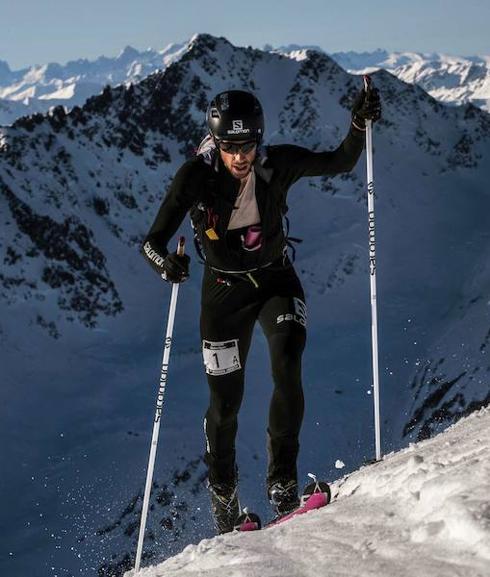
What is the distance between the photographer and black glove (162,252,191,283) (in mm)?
6238

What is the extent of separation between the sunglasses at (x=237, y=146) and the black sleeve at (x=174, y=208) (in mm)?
293

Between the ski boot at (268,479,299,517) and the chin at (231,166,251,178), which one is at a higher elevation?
the chin at (231,166,251,178)

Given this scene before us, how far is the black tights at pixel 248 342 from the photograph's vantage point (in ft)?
21.2

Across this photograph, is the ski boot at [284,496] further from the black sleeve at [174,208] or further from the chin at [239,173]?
the chin at [239,173]

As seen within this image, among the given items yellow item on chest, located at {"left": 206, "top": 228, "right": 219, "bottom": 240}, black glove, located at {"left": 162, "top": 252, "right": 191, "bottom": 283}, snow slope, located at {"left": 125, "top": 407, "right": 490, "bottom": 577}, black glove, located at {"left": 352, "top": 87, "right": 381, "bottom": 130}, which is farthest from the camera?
black glove, located at {"left": 352, "top": 87, "right": 381, "bottom": 130}

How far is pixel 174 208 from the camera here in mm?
6387

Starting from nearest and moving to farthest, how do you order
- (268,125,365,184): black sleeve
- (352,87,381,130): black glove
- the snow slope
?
1. the snow slope
2. (268,125,365,184): black sleeve
3. (352,87,381,130): black glove

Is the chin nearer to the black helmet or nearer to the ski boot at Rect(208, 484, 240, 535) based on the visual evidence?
the black helmet

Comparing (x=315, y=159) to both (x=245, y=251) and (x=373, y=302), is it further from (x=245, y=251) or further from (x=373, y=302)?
(x=373, y=302)

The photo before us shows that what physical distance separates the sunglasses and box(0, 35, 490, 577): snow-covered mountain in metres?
31.9

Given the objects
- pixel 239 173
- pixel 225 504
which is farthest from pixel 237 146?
pixel 225 504

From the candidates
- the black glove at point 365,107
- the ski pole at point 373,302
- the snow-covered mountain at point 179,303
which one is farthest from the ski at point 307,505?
the snow-covered mountain at point 179,303

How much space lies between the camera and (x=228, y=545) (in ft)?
14.2

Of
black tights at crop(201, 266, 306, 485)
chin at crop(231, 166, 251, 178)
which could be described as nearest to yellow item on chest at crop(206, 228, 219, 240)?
black tights at crop(201, 266, 306, 485)
